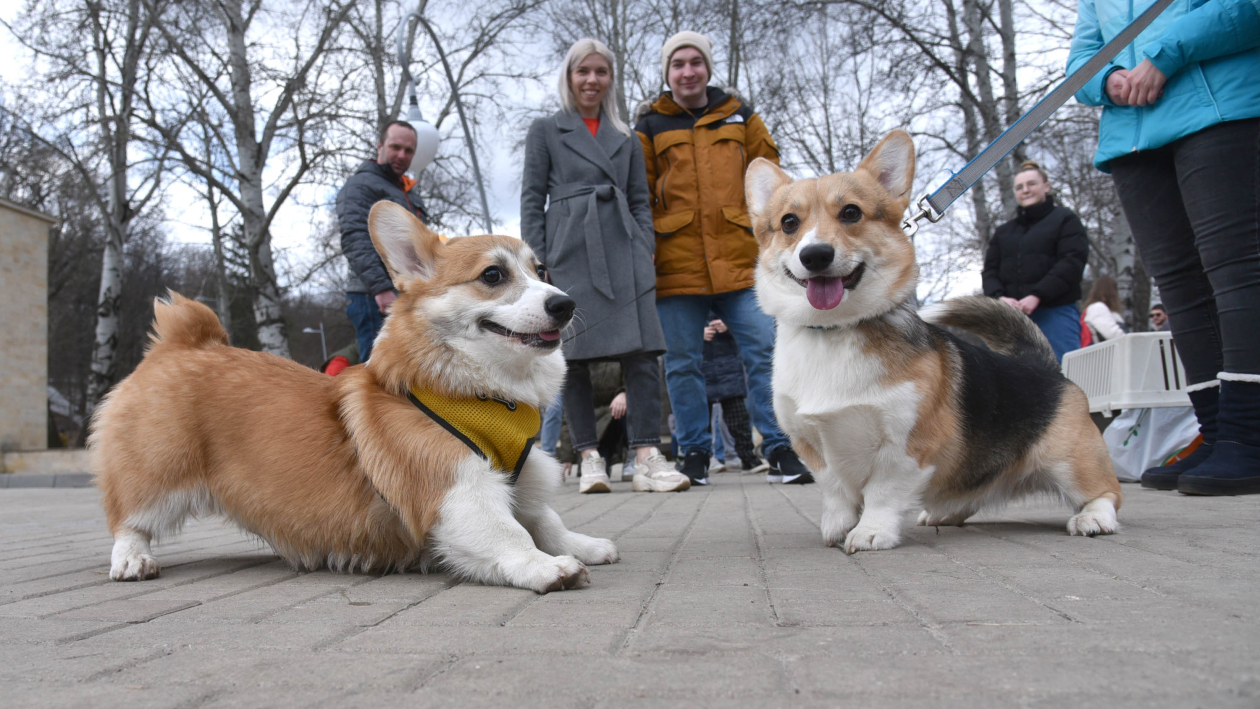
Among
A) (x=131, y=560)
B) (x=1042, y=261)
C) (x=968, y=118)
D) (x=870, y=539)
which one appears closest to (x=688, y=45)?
(x=1042, y=261)

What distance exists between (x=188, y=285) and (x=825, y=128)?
32.5 meters

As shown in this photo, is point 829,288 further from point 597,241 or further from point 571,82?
point 571,82

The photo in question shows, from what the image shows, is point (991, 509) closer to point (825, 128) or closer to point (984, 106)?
point (984, 106)

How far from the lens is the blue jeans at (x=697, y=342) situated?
5.93 meters

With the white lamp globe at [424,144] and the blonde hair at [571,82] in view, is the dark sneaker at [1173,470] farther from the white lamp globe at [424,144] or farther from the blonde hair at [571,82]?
the white lamp globe at [424,144]

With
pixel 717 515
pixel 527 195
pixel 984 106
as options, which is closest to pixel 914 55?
pixel 984 106

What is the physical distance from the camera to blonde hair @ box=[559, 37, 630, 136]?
5852 millimetres

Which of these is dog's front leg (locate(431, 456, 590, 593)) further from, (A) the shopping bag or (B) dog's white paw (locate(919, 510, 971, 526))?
(A) the shopping bag

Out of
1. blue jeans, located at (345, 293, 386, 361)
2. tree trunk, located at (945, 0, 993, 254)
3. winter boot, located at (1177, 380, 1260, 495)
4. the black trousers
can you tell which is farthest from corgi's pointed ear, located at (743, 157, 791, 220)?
tree trunk, located at (945, 0, 993, 254)

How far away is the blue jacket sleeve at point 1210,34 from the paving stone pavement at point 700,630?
210 cm

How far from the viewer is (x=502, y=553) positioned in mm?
2383

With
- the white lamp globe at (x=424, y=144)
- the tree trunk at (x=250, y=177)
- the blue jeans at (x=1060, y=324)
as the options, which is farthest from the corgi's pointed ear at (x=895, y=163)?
the tree trunk at (x=250, y=177)

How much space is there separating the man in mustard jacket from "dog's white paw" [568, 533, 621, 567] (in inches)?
121

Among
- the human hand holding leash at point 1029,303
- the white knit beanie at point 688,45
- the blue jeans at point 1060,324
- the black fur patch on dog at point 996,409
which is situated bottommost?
the black fur patch on dog at point 996,409
